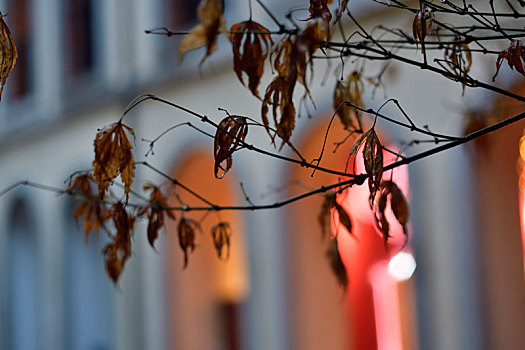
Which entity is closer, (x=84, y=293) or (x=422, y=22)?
(x=422, y=22)

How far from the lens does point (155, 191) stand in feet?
9.05

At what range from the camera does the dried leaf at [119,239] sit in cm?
239

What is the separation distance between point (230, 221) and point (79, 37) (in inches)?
122

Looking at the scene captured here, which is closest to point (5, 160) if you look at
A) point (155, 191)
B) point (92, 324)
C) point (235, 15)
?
point (92, 324)

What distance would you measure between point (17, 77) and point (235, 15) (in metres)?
5.12

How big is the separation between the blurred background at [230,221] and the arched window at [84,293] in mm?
20

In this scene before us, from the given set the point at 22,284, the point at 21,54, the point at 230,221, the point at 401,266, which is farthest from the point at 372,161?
the point at 21,54

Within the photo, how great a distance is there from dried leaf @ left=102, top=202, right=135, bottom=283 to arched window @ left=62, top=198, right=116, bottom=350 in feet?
23.8

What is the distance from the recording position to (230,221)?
8.88 m

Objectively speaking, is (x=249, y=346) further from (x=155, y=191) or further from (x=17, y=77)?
(x=17, y=77)

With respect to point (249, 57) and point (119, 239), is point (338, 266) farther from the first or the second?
point (249, 57)

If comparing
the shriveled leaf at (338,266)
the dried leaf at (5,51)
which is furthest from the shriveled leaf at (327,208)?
the dried leaf at (5,51)

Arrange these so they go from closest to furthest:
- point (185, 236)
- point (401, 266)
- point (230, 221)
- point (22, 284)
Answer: point (185, 236) → point (401, 266) → point (230, 221) → point (22, 284)

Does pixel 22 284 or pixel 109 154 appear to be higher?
pixel 109 154
